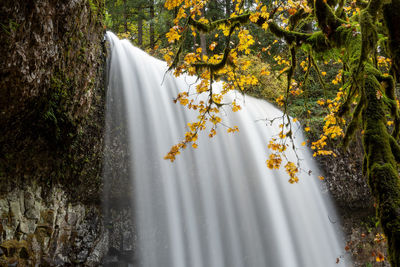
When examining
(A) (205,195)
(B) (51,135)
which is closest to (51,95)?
(B) (51,135)

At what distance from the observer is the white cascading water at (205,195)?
6637 millimetres

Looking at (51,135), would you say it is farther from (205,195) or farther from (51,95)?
(205,195)

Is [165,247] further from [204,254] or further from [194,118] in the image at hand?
[194,118]

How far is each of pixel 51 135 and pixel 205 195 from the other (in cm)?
399

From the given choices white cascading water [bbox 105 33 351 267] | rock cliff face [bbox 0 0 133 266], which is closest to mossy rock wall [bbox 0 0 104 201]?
rock cliff face [bbox 0 0 133 266]

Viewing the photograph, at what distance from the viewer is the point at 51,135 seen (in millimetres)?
4445

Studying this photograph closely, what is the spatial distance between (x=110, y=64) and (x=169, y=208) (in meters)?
3.88

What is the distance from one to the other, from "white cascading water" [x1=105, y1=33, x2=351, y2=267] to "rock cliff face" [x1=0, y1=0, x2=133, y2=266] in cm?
91

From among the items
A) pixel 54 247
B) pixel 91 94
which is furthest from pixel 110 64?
pixel 54 247

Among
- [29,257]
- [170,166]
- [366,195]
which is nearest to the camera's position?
[29,257]

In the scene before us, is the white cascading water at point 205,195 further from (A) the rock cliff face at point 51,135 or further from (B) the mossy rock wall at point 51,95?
(B) the mossy rock wall at point 51,95

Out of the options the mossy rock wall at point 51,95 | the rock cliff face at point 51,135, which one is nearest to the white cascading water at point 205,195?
the rock cliff face at point 51,135

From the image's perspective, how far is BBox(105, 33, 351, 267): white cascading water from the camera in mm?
6637

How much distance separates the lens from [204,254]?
6.63 meters
